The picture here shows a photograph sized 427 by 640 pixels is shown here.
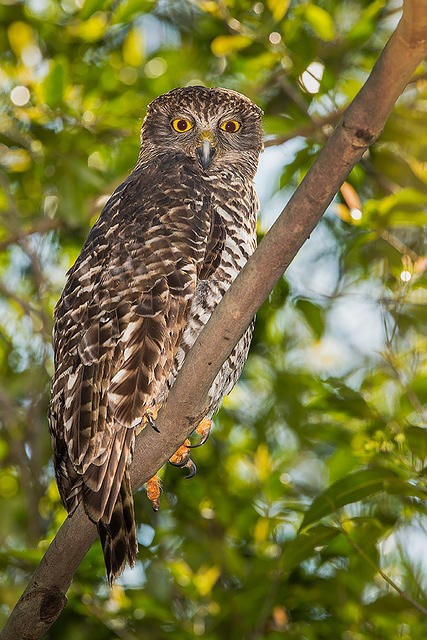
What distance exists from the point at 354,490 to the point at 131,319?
40.1 inches

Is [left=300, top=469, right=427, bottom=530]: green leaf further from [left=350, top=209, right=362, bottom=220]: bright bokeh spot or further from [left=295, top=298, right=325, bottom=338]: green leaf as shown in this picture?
[left=295, top=298, right=325, bottom=338]: green leaf

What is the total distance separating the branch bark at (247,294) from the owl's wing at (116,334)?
0.43 feet

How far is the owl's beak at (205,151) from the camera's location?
10.8 feet

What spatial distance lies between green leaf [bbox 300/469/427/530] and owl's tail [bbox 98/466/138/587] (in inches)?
24.4

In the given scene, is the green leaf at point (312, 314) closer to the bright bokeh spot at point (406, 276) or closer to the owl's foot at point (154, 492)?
the bright bokeh spot at point (406, 276)

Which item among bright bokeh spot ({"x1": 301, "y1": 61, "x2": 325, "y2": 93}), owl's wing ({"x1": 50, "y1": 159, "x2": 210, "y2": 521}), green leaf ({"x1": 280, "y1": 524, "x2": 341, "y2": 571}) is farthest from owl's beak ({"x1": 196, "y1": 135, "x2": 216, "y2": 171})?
green leaf ({"x1": 280, "y1": 524, "x2": 341, "y2": 571})

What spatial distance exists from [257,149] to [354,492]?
2.08 meters

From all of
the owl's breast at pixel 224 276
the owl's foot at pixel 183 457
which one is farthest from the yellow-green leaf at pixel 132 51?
the owl's foot at pixel 183 457

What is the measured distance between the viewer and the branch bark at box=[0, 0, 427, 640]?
1515mm

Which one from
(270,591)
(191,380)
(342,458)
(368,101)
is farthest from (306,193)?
(270,591)

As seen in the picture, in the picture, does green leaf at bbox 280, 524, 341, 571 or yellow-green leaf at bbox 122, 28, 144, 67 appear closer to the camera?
green leaf at bbox 280, 524, 341, 571

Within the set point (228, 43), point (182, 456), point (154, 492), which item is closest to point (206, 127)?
point (228, 43)

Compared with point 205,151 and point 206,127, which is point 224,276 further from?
point 206,127

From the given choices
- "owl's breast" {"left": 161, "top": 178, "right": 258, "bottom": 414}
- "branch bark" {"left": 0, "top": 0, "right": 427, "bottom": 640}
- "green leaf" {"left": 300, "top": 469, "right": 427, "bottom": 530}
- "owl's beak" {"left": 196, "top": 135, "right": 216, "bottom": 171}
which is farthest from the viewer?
"owl's beak" {"left": 196, "top": 135, "right": 216, "bottom": 171}
